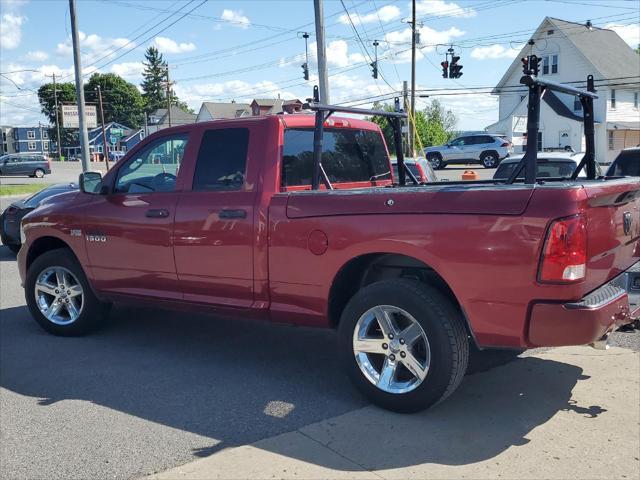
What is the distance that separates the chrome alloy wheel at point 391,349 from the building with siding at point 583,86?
39950mm

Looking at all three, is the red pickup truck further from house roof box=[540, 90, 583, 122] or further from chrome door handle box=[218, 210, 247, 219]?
house roof box=[540, 90, 583, 122]

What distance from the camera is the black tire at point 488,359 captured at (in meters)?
5.28

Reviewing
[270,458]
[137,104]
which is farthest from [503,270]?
[137,104]

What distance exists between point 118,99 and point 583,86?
86682 millimetres

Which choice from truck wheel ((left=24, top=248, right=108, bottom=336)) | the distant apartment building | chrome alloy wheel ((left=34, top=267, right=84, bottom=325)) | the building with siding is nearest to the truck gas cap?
truck wheel ((left=24, top=248, right=108, bottom=336))

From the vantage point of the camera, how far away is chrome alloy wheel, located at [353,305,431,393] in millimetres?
4270

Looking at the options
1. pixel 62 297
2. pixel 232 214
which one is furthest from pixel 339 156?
pixel 62 297

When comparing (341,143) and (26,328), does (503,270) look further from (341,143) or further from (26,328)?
(26,328)

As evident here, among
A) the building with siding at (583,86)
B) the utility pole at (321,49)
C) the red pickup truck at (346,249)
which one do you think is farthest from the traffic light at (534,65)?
the building with siding at (583,86)

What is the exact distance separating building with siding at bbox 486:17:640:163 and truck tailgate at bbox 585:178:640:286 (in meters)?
39.4

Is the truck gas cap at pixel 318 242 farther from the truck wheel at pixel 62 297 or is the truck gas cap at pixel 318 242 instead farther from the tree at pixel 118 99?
the tree at pixel 118 99

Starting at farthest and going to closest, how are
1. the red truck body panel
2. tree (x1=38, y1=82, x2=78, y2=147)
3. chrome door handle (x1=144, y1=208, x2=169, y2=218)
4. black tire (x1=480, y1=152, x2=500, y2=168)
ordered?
tree (x1=38, y1=82, x2=78, y2=147) → black tire (x1=480, y1=152, x2=500, y2=168) → chrome door handle (x1=144, y1=208, x2=169, y2=218) → the red truck body panel

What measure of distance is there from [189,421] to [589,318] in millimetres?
2547

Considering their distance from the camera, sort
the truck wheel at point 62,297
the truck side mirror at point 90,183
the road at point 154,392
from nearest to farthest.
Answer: the road at point 154,392, the truck side mirror at point 90,183, the truck wheel at point 62,297
